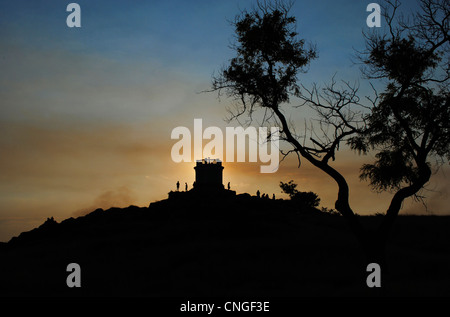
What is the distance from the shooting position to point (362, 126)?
21.9 meters

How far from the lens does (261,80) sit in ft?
77.2

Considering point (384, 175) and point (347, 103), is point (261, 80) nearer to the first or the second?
point (347, 103)

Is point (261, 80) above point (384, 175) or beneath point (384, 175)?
above

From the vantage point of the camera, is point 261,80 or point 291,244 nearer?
point 261,80

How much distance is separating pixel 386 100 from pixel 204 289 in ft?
44.7

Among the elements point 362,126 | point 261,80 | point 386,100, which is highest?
point 261,80

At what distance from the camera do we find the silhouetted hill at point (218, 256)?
19594mm

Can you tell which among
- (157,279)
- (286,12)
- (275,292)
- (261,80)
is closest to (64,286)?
(157,279)

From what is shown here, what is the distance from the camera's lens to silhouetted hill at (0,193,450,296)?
64.3ft

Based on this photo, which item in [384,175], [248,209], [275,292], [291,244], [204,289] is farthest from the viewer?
[248,209]

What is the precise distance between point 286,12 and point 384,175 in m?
10.6

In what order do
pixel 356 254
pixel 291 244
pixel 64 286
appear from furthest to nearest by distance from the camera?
1. pixel 291 244
2. pixel 356 254
3. pixel 64 286

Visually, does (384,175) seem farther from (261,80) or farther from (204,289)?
(204,289)

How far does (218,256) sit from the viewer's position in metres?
27.2
